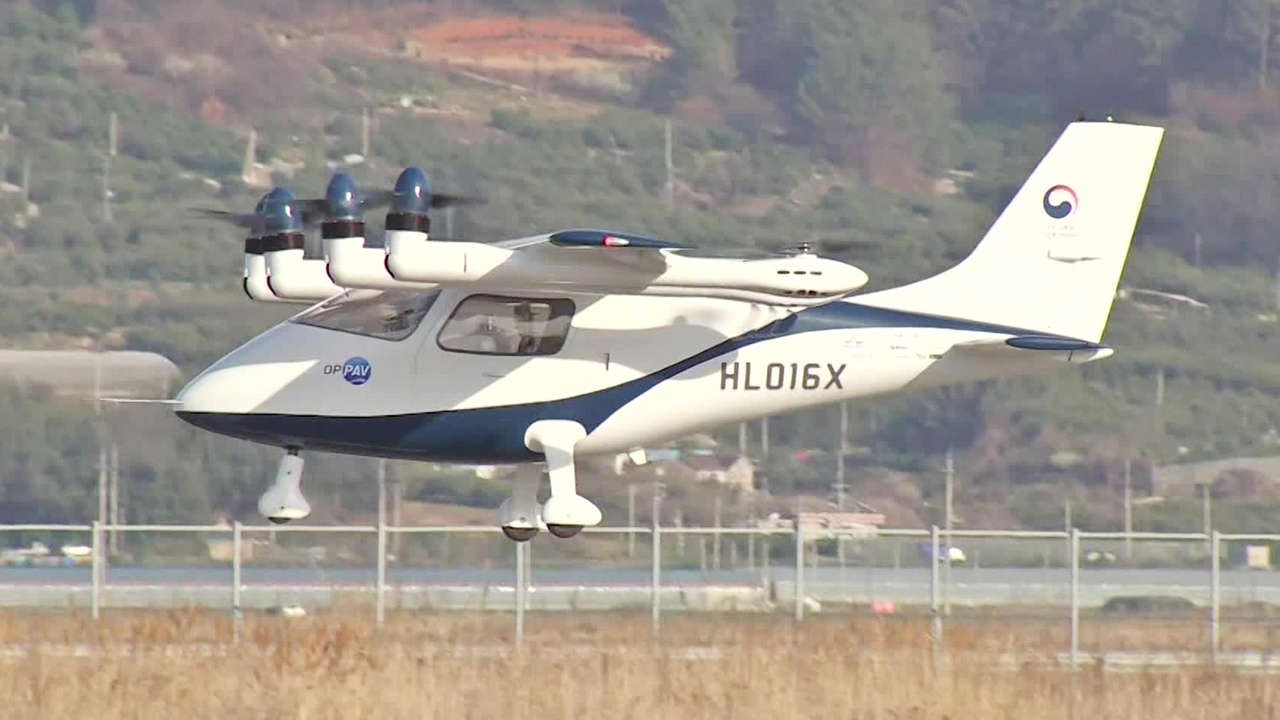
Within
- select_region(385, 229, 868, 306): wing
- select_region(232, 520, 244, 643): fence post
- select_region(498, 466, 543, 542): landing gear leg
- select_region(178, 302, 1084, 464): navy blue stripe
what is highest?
select_region(385, 229, 868, 306): wing

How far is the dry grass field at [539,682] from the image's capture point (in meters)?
17.1

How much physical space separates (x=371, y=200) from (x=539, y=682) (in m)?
4.53

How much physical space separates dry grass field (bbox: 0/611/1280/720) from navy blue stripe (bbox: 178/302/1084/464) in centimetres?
154

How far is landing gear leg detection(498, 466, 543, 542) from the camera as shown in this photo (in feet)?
73.2

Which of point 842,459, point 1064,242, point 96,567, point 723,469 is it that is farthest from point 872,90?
point 1064,242

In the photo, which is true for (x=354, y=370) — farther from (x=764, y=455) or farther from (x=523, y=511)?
(x=764, y=455)

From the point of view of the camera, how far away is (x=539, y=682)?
18500 millimetres

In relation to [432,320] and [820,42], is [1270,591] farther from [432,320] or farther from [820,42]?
[820,42]

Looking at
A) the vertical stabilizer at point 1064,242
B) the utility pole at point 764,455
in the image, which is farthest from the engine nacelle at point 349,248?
the utility pole at point 764,455

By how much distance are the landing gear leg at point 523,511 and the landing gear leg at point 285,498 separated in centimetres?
175

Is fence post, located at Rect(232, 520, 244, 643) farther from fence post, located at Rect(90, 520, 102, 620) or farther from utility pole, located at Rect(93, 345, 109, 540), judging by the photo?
utility pole, located at Rect(93, 345, 109, 540)

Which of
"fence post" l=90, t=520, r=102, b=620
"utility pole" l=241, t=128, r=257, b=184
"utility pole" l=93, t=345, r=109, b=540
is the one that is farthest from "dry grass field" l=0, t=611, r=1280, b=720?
"utility pole" l=241, t=128, r=257, b=184

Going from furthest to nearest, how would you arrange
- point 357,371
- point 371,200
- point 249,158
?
point 249,158
point 357,371
point 371,200

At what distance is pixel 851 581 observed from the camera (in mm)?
32188
